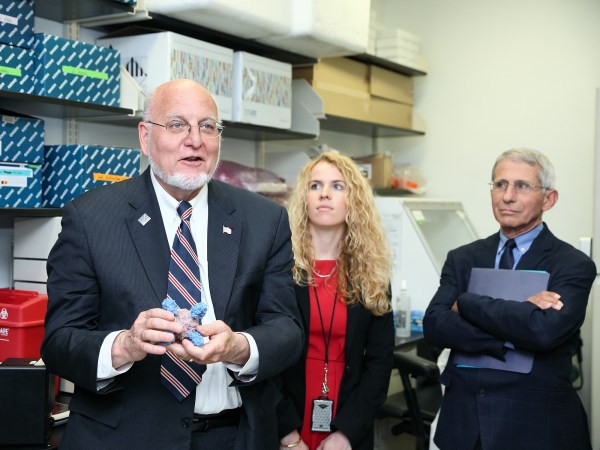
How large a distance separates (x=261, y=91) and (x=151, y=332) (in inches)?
79.2

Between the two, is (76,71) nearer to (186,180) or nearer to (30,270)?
(30,270)

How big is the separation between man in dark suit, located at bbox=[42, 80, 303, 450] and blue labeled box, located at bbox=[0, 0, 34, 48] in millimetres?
845

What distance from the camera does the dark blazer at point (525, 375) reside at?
216cm

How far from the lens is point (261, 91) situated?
3201mm

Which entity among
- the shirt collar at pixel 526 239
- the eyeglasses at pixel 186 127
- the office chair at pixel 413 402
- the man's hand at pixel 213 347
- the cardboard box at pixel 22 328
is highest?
the eyeglasses at pixel 186 127

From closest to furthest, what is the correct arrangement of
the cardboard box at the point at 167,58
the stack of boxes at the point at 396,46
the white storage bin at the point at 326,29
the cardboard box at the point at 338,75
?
the cardboard box at the point at 167,58 < the white storage bin at the point at 326,29 < the cardboard box at the point at 338,75 < the stack of boxes at the point at 396,46

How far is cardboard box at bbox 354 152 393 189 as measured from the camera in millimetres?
4434

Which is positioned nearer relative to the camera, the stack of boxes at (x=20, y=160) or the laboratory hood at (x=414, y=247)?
the stack of boxes at (x=20, y=160)

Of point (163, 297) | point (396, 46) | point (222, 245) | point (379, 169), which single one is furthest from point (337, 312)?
point (396, 46)

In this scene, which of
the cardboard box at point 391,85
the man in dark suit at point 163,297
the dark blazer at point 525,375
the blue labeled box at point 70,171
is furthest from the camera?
the cardboard box at point 391,85

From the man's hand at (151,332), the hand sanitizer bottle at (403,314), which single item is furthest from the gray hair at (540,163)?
the man's hand at (151,332)

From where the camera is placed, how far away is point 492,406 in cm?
221

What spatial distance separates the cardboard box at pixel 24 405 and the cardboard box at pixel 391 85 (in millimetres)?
2823

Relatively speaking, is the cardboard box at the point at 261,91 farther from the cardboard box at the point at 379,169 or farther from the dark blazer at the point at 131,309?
the dark blazer at the point at 131,309
